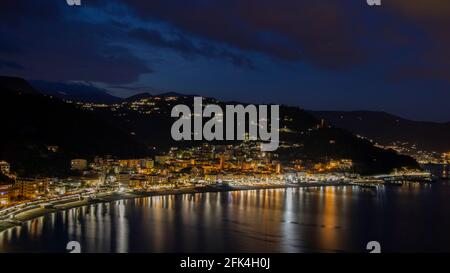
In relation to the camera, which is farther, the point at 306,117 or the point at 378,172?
the point at 306,117

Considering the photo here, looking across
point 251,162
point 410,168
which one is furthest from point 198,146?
point 410,168

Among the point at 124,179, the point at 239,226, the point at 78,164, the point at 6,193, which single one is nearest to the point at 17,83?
the point at 78,164

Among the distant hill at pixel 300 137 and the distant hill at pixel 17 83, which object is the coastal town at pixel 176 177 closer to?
the distant hill at pixel 300 137

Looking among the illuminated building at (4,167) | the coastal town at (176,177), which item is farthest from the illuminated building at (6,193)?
the illuminated building at (4,167)

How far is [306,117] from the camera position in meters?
30.6

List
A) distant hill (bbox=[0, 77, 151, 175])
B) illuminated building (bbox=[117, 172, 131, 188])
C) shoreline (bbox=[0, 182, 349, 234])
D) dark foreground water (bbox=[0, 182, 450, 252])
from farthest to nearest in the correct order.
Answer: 1. illuminated building (bbox=[117, 172, 131, 188])
2. distant hill (bbox=[0, 77, 151, 175])
3. shoreline (bbox=[0, 182, 349, 234])
4. dark foreground water (bbox=[0, 182, 450, 252])

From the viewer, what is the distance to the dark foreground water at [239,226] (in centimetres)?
759

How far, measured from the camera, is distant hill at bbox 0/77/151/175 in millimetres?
14500

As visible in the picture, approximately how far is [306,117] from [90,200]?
20.1m

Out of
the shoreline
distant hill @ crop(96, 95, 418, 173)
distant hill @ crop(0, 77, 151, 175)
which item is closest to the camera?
the shoreline

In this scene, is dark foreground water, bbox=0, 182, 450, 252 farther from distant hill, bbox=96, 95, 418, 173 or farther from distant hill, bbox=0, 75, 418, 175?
distant hill, bbox=96, 95, 418, 173

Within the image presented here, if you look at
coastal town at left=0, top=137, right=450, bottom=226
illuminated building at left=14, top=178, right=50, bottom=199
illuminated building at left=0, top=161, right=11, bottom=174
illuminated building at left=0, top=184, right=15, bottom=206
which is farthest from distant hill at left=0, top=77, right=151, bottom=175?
illuminated building at left=0, top=184, right=15, bottom=206

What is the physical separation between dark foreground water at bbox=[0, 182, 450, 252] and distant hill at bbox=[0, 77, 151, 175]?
11.3ft

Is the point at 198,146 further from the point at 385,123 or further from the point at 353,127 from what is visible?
the point at 385,123
